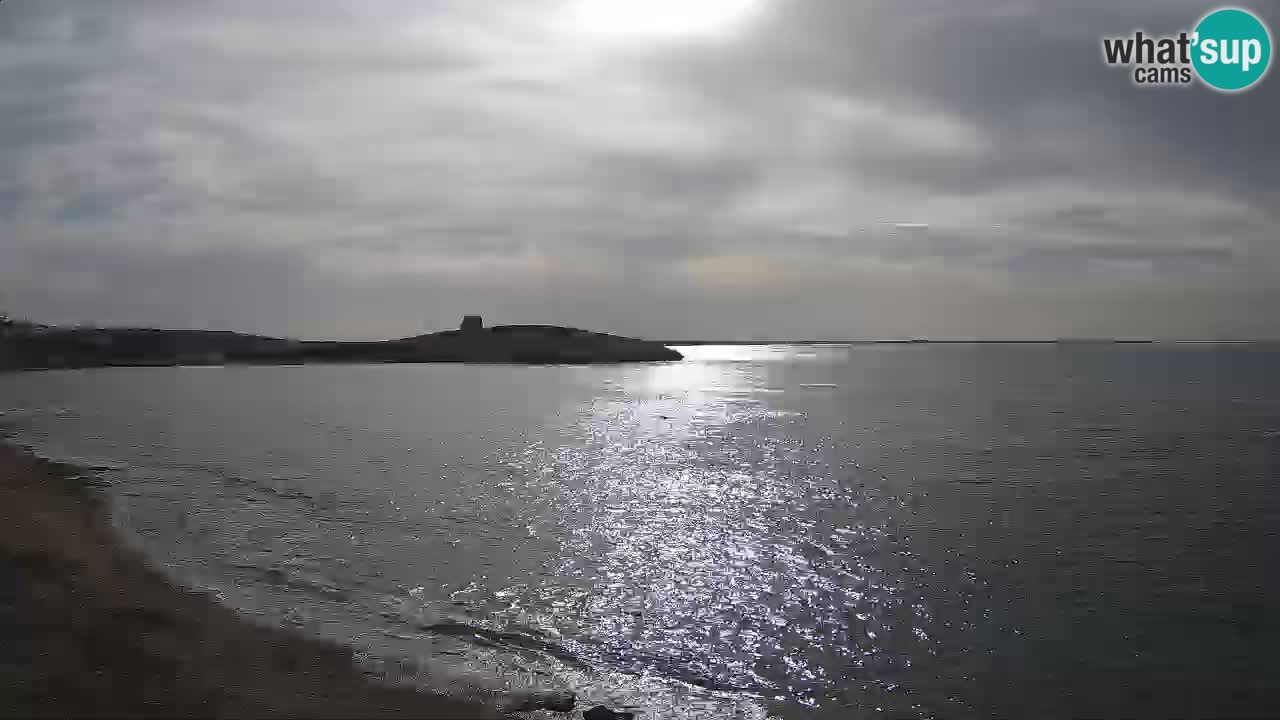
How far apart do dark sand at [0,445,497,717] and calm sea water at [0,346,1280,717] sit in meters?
1.17

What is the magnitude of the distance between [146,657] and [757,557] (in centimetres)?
1399

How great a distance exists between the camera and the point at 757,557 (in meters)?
20.8

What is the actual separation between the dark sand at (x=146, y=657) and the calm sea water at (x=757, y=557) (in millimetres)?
1168

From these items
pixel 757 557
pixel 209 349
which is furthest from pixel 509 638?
pixel 209 349

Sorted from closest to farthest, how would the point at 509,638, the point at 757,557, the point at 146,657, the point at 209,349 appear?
the point at 146,657 < the point at 509,638 < the point at 757,557 < the point at 209,349

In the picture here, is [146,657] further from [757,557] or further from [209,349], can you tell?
[209,349]

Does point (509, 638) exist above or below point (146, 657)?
below

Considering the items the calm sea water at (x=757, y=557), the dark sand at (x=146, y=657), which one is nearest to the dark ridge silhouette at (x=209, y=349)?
the calm sea water at (x=757, y=557)

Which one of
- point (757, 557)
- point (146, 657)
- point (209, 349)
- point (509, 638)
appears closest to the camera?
point (146, 657)

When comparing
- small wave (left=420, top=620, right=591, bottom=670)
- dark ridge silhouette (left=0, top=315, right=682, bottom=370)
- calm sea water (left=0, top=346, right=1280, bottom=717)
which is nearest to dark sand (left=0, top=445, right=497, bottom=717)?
calm sea water (left=0, top=346, right=1280, bottom=717)

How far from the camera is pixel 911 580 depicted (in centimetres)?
1861

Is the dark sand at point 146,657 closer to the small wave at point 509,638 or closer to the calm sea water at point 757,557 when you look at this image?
the calm sea water at point 757,557

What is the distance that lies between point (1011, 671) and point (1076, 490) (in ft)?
70.1

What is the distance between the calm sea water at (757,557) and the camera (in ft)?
42.8
